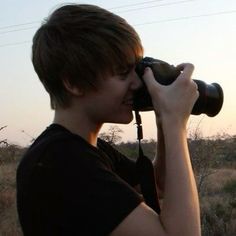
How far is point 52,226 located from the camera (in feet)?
4.82

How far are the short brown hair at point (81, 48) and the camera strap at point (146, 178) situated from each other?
192mm

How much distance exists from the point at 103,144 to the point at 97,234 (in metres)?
0.53

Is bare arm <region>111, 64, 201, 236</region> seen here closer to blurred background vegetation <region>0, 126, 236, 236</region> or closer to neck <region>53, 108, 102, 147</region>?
neck <region>53, 108, 102, 147</region>

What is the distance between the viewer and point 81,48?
158 cm

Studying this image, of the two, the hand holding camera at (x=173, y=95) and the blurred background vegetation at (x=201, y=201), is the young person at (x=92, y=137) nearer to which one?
the hand holding camera at (x=173, y=95)

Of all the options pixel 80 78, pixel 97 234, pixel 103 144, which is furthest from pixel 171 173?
pixel 103 144

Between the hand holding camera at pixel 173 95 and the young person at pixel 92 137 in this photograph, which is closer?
the young person at pixel 92 137

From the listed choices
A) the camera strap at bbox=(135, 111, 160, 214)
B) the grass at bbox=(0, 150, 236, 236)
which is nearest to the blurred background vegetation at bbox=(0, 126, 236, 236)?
the grass at bbox=(0, 150, 236, 236)

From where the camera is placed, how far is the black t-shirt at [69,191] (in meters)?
1.42

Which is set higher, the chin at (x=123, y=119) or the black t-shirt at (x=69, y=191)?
the chin at (x=123, y=119)

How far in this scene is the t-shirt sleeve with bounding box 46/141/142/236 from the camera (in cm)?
142

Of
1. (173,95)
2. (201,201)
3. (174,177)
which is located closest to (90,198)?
(174,177)

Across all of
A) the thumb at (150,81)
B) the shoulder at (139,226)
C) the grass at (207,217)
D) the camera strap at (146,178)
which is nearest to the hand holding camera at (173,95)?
the thumb at (150,81)

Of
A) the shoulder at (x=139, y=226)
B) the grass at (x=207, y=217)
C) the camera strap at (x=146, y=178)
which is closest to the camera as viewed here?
the shoulder at (x=139, y=226)
